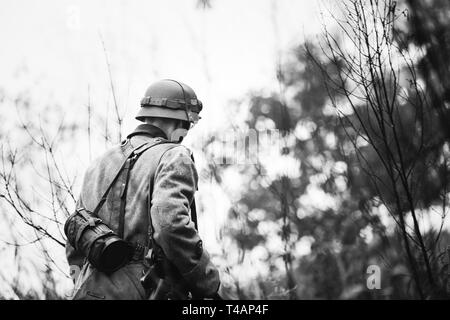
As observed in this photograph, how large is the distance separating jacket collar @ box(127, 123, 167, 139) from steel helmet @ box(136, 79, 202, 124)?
67mm

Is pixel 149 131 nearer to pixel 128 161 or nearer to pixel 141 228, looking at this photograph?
pixel 128 161

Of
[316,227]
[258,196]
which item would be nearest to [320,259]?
[316,227]

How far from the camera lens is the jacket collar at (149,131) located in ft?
9.34

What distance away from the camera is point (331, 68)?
12.2 meters

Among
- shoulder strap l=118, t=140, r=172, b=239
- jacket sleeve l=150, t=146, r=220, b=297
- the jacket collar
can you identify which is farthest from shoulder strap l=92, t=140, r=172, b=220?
jacket sleeve l=150, t=146, r=220, b=297

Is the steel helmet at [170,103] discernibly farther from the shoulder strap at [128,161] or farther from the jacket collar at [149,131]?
the shoulder strap at [128,161]

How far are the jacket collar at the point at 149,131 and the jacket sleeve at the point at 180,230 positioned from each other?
15.5 inches

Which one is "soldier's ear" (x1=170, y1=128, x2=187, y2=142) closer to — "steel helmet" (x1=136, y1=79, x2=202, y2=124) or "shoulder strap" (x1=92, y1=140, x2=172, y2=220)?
"steel helmet" (x1=136, y1=79, x2=202, y2=124)

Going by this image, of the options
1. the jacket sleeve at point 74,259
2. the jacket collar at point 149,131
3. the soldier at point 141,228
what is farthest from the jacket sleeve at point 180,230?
the jacket sleeve at point 74,259

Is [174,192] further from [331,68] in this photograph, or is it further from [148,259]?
[331,68]

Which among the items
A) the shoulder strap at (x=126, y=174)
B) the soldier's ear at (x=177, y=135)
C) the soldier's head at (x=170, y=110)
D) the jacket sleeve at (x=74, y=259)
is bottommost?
the jacket sleeve at (x=74, y=259)

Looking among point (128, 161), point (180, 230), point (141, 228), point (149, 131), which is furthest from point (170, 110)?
point (180, 230)

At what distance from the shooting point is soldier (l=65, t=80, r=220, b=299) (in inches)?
92.3
